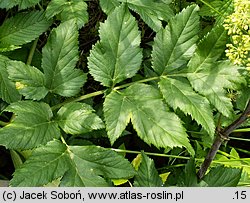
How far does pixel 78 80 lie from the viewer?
161cm

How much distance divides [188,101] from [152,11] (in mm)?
381

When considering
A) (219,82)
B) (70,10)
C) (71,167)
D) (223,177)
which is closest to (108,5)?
(70,10)

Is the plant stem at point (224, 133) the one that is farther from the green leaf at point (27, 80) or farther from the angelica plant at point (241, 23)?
the green leaf at point (27, 80)

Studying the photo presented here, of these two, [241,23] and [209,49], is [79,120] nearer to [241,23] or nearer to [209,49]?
[209,49]

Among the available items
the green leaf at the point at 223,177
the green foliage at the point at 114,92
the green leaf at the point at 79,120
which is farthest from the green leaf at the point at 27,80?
the green leaf at the point at 223,177

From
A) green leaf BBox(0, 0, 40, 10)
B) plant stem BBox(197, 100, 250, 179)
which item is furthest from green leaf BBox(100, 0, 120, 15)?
plant stem BBox(197, 100, 250, 179)

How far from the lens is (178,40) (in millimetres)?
1565

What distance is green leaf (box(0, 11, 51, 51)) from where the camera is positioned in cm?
170

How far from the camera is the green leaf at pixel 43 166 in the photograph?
140 cm

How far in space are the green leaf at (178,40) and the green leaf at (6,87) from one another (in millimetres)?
496

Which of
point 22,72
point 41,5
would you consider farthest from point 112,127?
point 41,5

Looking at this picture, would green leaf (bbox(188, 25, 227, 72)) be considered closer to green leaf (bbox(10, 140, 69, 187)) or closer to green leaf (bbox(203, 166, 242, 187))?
green leaf (bbox(203, 166, 242, 187))

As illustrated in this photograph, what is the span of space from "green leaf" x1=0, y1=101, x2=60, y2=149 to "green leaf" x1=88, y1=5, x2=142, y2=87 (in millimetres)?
210

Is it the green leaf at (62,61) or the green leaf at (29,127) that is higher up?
the green leaf at (62,61)
